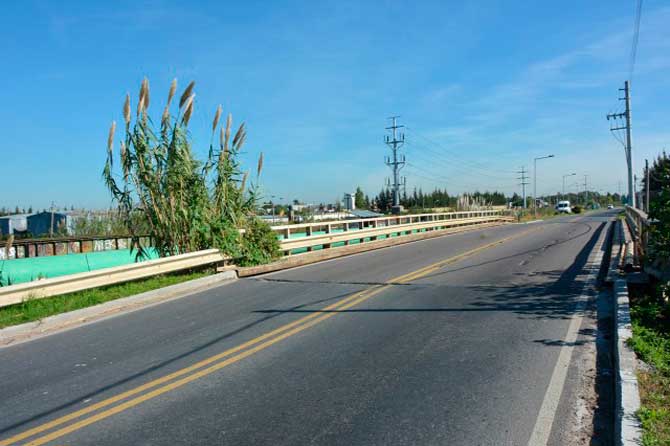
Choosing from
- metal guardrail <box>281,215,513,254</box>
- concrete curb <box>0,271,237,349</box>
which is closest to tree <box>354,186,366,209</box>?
metal guardrail <box>281,215,513,254</box>

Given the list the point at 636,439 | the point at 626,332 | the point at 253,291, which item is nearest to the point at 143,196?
the point at 253,291

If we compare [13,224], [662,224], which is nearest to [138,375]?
[662,224]

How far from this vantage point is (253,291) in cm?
1106

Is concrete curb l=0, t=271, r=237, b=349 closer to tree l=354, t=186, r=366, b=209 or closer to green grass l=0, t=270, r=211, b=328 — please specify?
green grass l=0, t=270, r=211, b=328

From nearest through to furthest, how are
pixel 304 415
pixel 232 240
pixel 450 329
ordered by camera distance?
pixel 304 415
pixel 450 329
pixel 232 240

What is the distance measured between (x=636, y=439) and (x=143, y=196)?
11.7 metres

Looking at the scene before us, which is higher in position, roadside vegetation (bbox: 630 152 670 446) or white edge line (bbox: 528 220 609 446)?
roadside vegetation (bbox: 630 152 670 446)

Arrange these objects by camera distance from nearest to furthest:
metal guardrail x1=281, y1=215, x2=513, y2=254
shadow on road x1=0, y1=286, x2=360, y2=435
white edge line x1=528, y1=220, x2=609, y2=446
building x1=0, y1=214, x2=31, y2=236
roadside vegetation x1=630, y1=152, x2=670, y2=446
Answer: roadside vegetation x1=630, y1=152, x2=670, y2=446 → white edge line x1=528, y1=220, x2=609, y2=446 → shadow on road x1=0, y1=286, x2=360, y2=435 → metal guardrail x1=281, y1=215, x2=513, y2=254 → building x1=0, y1=214, x2=31, y2=236

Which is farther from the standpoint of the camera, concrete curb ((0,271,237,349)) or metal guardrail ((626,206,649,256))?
metal guardrail ((626,206,649,256))

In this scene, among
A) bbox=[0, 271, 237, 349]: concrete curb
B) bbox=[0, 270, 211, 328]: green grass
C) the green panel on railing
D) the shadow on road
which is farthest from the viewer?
the green panel on railing

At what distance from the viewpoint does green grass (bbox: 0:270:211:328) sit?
332 inches

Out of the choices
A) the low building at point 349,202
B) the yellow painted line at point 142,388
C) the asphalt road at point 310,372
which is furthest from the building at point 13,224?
the low building at point 349,202

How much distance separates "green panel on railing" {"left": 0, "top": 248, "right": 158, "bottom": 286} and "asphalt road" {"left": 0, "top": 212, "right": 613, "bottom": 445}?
546cm

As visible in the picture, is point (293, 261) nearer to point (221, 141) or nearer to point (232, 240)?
point (232, 240)
